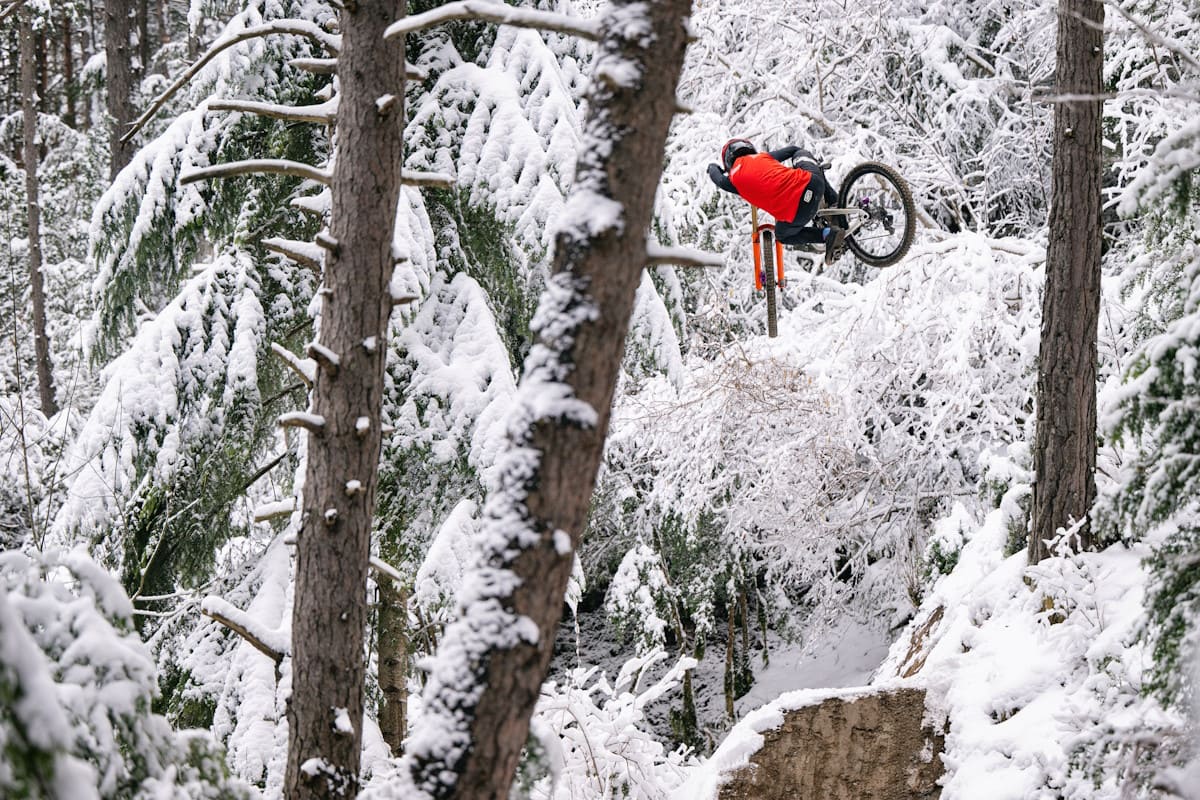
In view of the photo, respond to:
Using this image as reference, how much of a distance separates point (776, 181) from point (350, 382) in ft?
14.5

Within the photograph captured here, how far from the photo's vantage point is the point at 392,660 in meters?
6.62

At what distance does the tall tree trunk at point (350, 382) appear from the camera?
348cm

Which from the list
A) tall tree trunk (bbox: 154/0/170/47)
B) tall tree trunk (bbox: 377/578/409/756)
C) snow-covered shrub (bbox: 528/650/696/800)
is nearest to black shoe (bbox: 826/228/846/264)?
snow-covered shrub (bbox: 528/650/696/800)

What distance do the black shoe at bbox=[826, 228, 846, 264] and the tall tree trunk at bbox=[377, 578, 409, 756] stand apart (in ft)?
13.1

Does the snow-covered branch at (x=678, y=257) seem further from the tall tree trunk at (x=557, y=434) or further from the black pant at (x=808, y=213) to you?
the black pant at (x=808, y=213)

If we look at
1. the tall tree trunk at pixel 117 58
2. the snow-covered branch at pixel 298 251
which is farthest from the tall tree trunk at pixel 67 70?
the snow-covered branch at pixel 298 251

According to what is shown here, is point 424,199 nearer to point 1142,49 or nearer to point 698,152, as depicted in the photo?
point 698,152

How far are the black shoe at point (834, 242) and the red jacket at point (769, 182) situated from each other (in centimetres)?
51

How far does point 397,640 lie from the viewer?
6637mm

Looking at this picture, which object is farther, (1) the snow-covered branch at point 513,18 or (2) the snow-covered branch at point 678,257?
(1) the snow-covered branch at point 513,18

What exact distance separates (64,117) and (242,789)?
22.9m

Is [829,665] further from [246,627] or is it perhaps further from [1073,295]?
[246,627]

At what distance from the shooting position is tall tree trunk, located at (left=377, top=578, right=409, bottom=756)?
650 cm

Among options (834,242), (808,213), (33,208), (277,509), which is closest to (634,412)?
(834,242)
